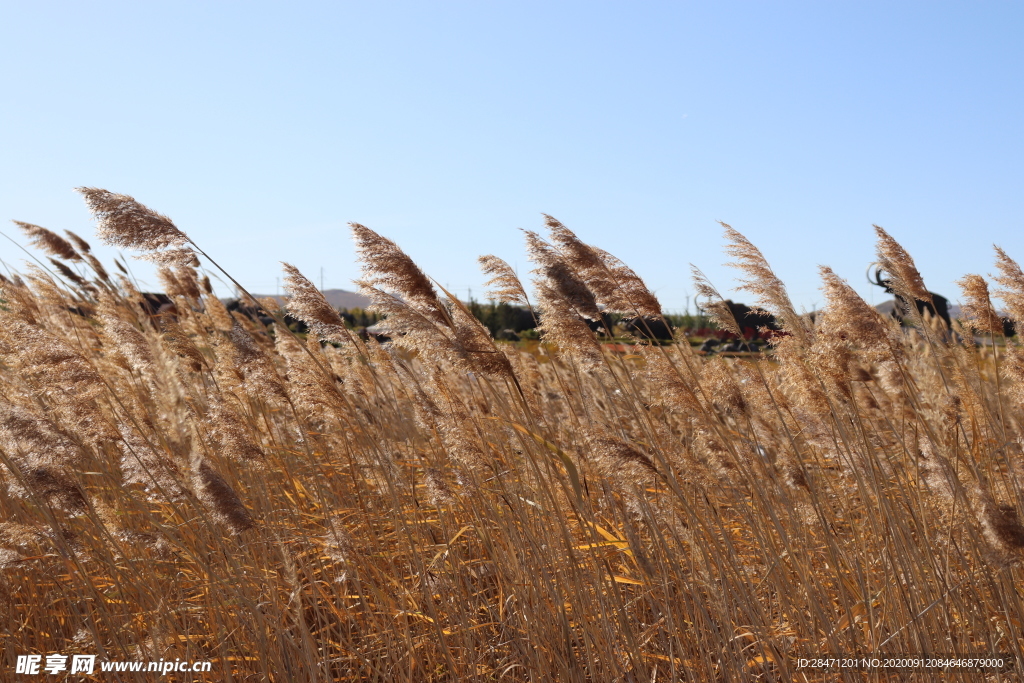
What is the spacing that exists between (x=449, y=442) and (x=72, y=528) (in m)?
1.57

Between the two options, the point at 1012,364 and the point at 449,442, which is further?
the point at 1012,364

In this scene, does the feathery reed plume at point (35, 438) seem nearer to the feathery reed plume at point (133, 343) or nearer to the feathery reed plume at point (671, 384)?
the feathery reed plume at point (133, 343)

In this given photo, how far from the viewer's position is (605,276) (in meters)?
2.93

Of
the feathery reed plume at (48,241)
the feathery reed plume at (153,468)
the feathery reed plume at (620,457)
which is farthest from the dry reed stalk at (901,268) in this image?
the feathery reed plume at (48,241)

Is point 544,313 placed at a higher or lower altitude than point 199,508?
higher

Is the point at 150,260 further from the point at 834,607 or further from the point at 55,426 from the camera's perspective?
the point at 834,607

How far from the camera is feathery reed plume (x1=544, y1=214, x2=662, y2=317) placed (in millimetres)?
2877

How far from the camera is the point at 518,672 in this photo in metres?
2.68

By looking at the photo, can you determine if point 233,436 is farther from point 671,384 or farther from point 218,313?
point 218,313

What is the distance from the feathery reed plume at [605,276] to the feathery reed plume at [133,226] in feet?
4.59

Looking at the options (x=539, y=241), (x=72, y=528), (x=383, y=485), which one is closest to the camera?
(x=539, y=241)

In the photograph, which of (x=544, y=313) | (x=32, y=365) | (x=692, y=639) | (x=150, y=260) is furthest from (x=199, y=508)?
(x=692, y=639)

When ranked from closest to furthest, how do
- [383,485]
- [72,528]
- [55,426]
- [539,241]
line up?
[55,426], [539,241], [72,528], [383,485]

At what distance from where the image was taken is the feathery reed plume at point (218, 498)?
2371 millimetres
